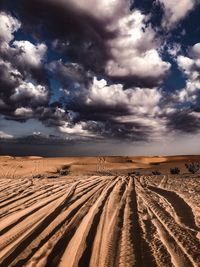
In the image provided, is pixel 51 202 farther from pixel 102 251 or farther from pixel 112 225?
pixel 102 251

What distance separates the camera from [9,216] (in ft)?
26.3

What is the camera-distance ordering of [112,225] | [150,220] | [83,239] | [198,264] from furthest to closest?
[150,220]
[112,225]
[83,239]
[198,264]

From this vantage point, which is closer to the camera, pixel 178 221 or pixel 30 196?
pixel 178 221

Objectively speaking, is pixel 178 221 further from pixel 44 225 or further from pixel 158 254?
pixel 44 225

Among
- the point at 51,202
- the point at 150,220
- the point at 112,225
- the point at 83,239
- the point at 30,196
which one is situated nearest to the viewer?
the point at 83,239

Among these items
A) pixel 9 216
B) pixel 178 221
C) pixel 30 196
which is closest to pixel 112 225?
pixel 178 221

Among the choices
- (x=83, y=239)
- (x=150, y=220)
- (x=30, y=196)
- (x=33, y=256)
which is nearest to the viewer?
(x=33, y=256)

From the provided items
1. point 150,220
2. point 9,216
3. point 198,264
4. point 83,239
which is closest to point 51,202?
point 9,216

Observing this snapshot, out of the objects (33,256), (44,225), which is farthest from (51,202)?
(33,256)

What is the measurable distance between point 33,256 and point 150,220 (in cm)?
340

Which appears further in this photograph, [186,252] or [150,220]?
[150,220]

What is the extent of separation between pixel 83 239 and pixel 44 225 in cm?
146

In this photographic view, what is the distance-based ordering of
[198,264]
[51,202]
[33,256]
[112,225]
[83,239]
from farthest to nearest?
[51,202], [112,225], [83,239], [33,256], [198,264]

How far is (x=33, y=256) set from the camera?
516 cm
